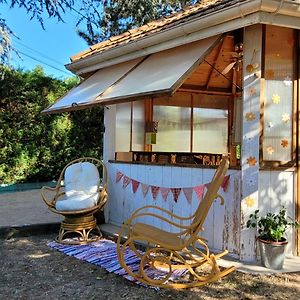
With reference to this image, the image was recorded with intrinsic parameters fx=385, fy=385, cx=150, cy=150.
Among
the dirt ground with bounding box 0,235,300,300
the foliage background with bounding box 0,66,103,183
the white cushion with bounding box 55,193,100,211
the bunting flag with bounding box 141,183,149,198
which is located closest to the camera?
the dirt ground with bounding box 0,235,300,300

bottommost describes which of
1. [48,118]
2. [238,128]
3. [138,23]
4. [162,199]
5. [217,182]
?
[162,199]

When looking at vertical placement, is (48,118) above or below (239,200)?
above

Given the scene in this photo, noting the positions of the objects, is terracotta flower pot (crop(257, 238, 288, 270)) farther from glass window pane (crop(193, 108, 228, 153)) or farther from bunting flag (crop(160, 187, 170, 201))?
glass window pane (crop(193, 108, 228, 153))

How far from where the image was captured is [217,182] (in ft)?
15.0

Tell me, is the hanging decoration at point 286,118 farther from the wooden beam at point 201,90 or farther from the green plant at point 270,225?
the wooden beam at point 201,90

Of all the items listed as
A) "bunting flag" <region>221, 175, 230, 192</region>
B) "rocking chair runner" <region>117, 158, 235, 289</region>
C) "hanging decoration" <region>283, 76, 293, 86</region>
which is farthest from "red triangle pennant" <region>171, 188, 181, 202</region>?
"hanging decoration" <region>283, 76, 293, 86</region>

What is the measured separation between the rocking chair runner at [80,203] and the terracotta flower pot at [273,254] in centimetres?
303

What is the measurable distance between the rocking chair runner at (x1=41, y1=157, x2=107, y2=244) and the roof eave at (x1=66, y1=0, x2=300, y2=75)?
7.46ft

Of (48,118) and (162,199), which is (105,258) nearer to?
(162,199)

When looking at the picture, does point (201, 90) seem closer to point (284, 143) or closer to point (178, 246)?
point (284, 143)

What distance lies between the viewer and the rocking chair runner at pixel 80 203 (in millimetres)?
6684

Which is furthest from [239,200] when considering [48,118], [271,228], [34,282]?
[48,118]

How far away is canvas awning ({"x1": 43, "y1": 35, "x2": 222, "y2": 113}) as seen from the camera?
528 centimetres

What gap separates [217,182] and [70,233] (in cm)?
371
